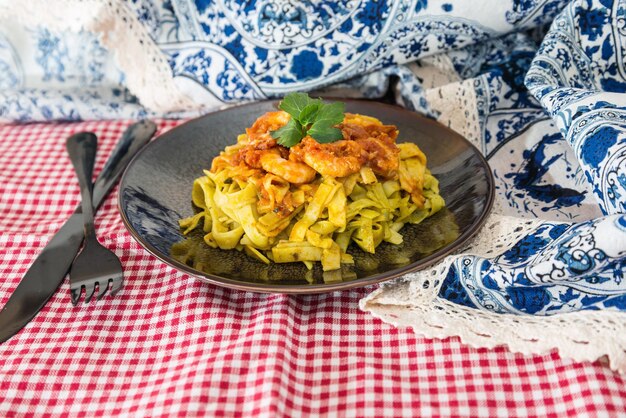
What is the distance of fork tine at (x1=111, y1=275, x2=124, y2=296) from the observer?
168 cm

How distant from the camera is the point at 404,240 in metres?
1.73

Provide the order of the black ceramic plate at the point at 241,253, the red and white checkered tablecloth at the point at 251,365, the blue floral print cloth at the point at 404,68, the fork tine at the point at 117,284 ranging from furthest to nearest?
the blue floral print cloth at the point at 404,68
the fork tine at the point at 117,284
the black ceramic plate at the point at 241,253
the red and white checkered tablecloth at the point at 251,365

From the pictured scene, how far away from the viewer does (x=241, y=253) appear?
172 cm

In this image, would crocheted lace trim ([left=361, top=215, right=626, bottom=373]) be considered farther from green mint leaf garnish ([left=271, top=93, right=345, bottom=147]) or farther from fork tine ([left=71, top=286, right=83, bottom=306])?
fork tine ([left=71, top=286, right=83, bottom=306])

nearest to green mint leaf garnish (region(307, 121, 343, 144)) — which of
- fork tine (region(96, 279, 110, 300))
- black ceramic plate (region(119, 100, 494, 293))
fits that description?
black ceramic plate (region(119, 100, 494, 293))

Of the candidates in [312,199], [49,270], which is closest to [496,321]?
[312,199]

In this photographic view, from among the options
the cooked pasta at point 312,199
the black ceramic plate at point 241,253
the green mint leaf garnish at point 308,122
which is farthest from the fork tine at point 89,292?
the green mint leaf garnish at point 308,122

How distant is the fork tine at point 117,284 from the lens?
168cm

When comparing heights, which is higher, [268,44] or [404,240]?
[268,44]

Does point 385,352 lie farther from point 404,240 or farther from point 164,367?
point 164,367

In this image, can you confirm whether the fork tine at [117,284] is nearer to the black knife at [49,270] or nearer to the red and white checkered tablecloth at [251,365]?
the red and white checkered tablecloth at [251,365]

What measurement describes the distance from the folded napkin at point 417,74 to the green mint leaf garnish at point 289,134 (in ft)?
1.40

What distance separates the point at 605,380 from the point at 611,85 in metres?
1.13

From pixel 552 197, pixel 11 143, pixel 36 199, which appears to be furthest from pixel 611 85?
pixel 11 143
